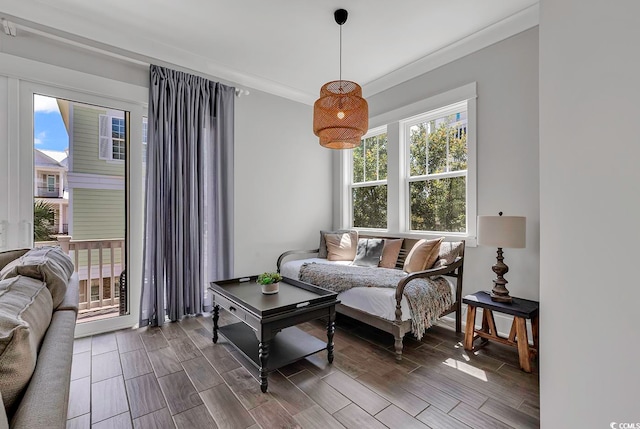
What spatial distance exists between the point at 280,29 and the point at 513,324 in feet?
11.1

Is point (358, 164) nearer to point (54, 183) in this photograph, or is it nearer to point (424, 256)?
point (424, 256)

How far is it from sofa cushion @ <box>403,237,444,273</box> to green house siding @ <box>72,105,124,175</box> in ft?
10.7

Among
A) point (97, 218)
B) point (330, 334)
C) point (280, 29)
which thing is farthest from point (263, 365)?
point (280, 29)

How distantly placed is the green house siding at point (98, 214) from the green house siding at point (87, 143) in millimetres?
217

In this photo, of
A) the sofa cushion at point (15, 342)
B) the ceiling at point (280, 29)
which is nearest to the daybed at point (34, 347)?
the sofa cushion at point (15, 342)

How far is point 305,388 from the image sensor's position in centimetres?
200

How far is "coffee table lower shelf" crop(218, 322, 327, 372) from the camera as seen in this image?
2.15 meters

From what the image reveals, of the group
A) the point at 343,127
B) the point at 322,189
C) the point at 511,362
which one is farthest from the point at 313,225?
the point at 511,362

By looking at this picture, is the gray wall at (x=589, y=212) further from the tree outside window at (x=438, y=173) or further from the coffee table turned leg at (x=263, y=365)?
the tree outside window at (x=438, y=173)

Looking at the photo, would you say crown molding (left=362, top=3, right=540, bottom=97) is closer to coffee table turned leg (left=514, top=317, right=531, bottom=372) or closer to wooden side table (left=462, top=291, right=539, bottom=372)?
wooden side table (left=462, top=291, right=539, bottom=372)

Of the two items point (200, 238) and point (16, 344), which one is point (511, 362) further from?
point (200, 238)

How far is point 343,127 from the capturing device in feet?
8.42

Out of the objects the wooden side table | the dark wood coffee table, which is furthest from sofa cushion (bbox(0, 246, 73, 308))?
the wooden side table

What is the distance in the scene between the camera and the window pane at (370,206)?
4.15 meters
